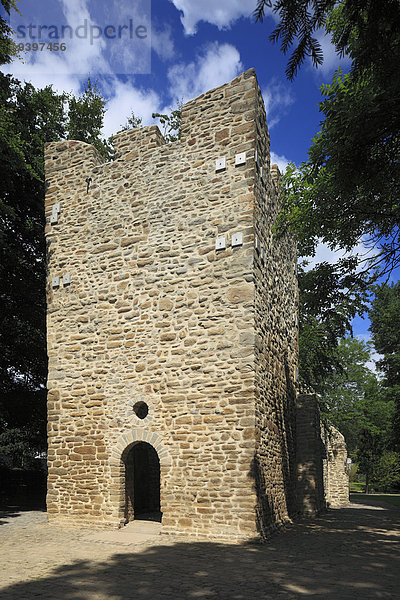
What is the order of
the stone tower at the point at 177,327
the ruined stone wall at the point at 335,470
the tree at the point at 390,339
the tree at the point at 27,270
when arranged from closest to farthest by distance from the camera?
the stone tower at the point at 177,327, the tree at the point at 27,270, the ruined stone wall at the point at 335,470, the tree at the point at 390,339

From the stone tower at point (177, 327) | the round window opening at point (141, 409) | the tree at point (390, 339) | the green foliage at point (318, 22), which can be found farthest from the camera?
the tree at point (390, 339)

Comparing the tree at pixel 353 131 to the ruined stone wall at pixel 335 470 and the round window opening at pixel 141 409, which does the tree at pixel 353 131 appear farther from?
the ruined stone wall at pixel 335 470

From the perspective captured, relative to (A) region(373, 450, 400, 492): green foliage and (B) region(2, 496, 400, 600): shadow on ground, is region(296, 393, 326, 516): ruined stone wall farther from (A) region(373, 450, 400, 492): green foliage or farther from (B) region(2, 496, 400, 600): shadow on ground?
(A) region(373, 450, 400, 492): green foliage

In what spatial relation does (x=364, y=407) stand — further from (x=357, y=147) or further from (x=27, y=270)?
(x=357, y=147)

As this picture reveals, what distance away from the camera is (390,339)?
2848 cm

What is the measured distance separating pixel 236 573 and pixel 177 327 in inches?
173

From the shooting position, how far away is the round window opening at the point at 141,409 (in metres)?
8.97

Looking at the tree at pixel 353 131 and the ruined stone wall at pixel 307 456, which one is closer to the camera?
the tree at pixel 353 131

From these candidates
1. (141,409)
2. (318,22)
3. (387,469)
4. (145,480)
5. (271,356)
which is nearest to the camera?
(318,22)

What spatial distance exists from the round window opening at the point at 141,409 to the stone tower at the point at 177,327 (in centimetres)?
3

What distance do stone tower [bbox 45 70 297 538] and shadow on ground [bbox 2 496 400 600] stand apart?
94 centimetres

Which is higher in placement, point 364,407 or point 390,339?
point 390,339

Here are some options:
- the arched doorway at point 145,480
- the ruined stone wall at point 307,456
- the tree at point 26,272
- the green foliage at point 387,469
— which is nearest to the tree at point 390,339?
the green foliage at point 387,469

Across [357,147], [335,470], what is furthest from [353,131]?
[335,470]
